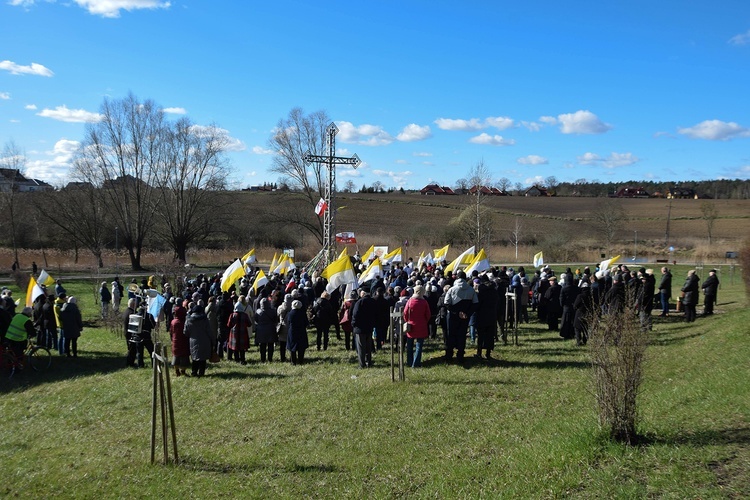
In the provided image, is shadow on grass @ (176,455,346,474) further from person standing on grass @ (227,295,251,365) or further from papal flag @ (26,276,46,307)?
papal flag @ (26,276,46,307)

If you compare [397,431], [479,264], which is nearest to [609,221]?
[479,264]

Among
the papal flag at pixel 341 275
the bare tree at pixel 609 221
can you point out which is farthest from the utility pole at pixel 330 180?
the bare tree at pixel 609 221

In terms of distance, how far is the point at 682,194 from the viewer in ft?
335

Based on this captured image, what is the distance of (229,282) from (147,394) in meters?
5.60

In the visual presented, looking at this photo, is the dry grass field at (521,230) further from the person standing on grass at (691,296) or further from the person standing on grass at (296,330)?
the person standing on grass at (691,296)

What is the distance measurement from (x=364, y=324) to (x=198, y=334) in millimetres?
3547

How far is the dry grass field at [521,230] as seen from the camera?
5450 centimetres

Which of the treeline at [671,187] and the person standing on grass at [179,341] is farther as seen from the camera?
the treeline at [671,187]

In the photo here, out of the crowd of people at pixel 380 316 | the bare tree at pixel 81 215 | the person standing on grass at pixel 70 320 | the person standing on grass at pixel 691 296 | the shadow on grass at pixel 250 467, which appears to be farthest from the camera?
the bare tree at pixel 81 215

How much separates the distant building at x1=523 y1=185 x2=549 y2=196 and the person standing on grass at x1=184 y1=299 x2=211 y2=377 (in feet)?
342

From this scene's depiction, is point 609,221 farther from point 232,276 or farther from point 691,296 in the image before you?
point 232,276

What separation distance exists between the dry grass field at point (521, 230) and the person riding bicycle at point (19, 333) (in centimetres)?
2393

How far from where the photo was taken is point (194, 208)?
55.0 metres

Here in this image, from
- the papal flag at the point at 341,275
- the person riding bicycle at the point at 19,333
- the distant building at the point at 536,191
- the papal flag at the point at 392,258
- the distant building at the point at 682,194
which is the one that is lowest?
the person riding bicycle at the point at 19,333
